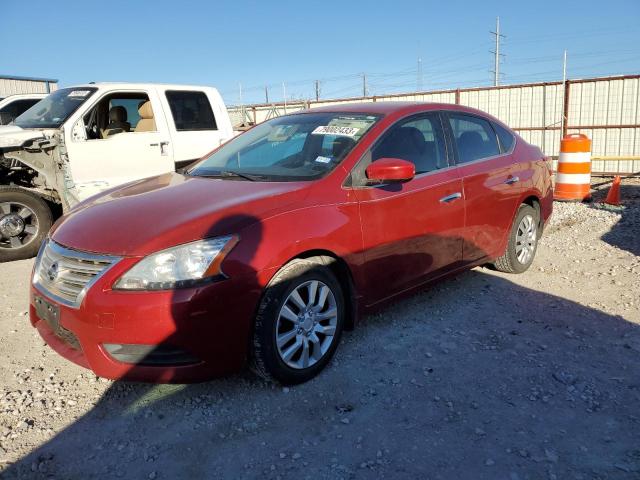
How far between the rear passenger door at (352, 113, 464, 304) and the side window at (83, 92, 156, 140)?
164 inches

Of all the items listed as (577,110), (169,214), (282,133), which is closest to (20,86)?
(577,110)

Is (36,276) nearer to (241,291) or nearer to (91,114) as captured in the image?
(241,291)

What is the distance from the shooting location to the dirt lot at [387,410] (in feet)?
7.93

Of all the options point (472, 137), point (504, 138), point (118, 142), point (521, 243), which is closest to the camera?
point (472, 137)

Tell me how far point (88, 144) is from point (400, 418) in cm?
514

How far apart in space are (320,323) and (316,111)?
74.8 inches

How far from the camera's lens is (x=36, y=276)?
311 centimetres

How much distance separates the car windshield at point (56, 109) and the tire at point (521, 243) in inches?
205

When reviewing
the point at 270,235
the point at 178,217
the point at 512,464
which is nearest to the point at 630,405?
the point at 512,464

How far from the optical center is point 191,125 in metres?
7.14

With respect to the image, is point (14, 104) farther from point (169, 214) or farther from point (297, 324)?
Result: point (297, 324)

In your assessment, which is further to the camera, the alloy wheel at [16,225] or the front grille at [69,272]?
the alloy wheel at [16,225]

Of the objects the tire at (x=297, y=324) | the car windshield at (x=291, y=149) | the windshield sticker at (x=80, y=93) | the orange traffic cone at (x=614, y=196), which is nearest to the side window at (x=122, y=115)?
the windshield sticker at (x=80, y=93)

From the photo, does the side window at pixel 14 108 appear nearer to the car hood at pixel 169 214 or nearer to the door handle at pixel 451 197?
the car hood at pixel 169 214
